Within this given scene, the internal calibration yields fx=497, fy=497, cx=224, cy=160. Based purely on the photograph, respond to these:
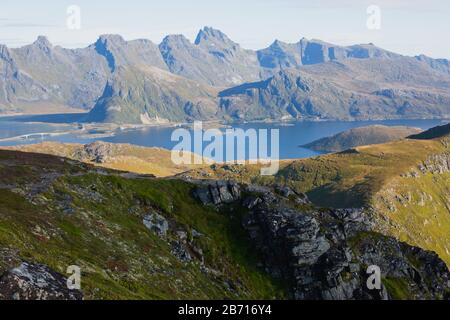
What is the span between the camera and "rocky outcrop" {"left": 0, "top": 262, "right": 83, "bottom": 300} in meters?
41.8

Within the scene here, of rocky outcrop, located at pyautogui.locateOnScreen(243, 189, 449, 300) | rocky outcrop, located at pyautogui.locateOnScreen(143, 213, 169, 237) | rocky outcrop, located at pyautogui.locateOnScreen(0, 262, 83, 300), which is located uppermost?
rocky outcrop, located at pyautogui.locateOnScreen(0, 262, 83, 300)

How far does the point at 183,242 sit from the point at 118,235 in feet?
55.6

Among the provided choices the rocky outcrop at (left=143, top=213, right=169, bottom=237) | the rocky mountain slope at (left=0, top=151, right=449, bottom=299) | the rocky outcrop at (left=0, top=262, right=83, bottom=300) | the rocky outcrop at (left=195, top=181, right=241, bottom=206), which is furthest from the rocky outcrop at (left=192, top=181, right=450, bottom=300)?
the rocky outcrop at (left=0, top=262, right=83, bottom=300)

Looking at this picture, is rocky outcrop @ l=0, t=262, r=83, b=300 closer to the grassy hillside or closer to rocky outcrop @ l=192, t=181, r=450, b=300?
the grassy hillside

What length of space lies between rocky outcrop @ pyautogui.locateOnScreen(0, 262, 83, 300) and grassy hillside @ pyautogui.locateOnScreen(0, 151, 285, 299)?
2134 mm

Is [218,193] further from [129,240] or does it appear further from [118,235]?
[118,235]

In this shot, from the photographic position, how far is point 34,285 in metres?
43.5

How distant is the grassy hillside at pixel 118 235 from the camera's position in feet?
189

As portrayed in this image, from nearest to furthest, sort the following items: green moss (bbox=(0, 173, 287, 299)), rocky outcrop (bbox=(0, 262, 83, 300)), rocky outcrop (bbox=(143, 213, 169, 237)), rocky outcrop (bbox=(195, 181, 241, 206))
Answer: rocky outcrop (bbox=(0, 262, 83, 300)), green moss (bbox=(0, 173, 287, 299)), rocky outcrop (bbox=(143, 213, 169, 237)), rocky outcrop (bbox=(195, 181, 241, 206))

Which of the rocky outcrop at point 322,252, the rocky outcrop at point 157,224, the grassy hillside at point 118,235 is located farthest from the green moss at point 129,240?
the rocky outcrop at point 322,252
